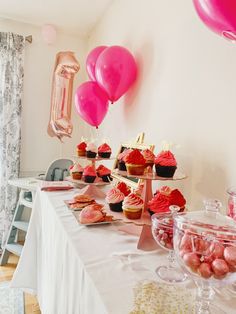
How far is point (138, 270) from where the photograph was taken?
2.65 ft

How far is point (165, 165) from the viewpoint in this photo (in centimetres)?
104

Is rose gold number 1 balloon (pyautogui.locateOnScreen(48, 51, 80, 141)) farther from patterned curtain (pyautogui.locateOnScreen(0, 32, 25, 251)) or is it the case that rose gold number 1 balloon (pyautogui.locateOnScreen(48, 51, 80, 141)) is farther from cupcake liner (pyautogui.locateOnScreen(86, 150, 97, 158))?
cupcake liner (pyautogui.locateOnScreen(86, 150, 97, 158))

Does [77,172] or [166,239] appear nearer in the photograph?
[166,239]

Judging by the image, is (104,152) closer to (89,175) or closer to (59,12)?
(89,175)

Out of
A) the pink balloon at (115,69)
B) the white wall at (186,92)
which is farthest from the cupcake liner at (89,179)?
the pink balloon at (115,69)

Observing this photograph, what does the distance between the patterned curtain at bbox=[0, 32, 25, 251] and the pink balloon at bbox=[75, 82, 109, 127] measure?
1037mm

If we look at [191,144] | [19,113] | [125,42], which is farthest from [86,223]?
[19,113]

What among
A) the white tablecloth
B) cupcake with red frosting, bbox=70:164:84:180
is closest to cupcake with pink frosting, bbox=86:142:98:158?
cupcake with red frosting, bbox=70:164:84:180

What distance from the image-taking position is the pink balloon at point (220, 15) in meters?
0.73

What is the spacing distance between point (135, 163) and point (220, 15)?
56 centimetres

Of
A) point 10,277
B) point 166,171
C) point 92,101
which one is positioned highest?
point 92,101

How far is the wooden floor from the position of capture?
181 cm

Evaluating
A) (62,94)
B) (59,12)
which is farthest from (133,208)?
(59,12)

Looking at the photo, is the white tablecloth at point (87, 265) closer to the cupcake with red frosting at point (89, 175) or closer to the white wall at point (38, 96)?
the cupcake with red frosting at point (89, 175)
